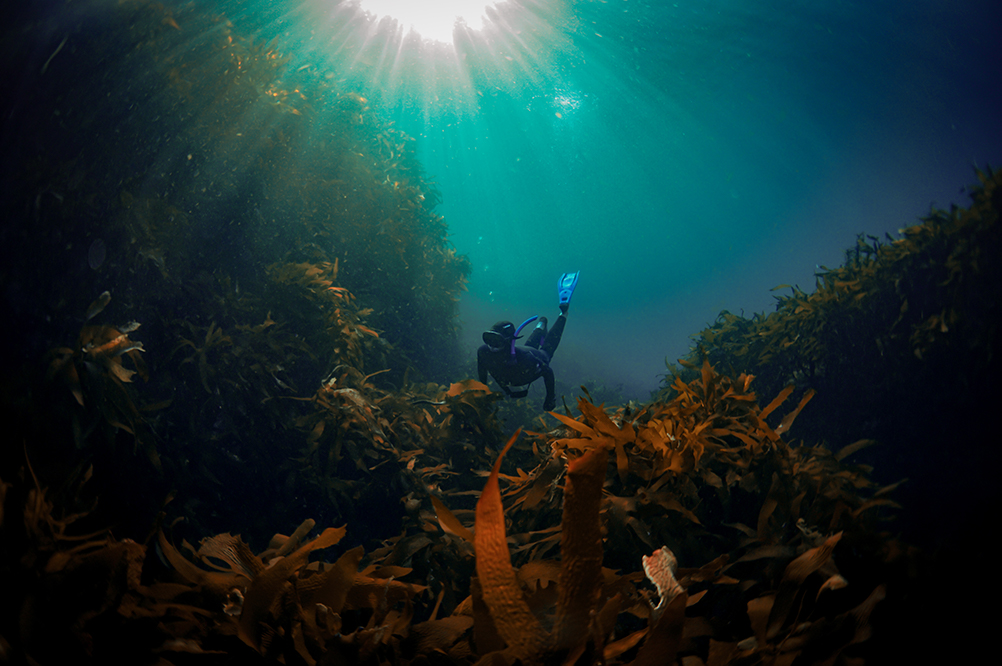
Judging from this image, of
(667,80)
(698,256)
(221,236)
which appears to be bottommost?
(221,236)

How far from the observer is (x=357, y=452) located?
2.64 metres

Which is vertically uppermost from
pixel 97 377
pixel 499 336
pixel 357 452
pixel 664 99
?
pixel 664 99

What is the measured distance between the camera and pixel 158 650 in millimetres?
706

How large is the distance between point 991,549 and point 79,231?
5.00 m

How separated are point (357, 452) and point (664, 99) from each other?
2963 centimetres

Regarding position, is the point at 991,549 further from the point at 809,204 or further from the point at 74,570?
the point at 809,204

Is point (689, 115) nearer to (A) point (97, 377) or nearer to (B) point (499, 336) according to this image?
(B) point (499, 336)

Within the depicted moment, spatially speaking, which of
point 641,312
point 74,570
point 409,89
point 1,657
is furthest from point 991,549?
point 641,312

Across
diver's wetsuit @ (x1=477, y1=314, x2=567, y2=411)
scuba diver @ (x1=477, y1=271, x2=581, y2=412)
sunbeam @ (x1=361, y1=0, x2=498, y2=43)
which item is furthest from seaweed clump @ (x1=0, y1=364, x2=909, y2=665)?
sunbeam @ (x1=361, y1=0, x2=498, y2=43)

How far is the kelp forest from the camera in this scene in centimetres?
83

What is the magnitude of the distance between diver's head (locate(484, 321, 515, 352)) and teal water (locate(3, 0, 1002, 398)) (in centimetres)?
349

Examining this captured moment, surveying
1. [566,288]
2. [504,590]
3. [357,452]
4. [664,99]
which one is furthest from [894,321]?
[664,99]

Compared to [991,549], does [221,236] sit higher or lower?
higher

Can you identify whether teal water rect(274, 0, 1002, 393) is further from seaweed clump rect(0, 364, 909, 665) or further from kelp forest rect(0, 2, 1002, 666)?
seaweed clump rect(0, 364, 909, 665)
